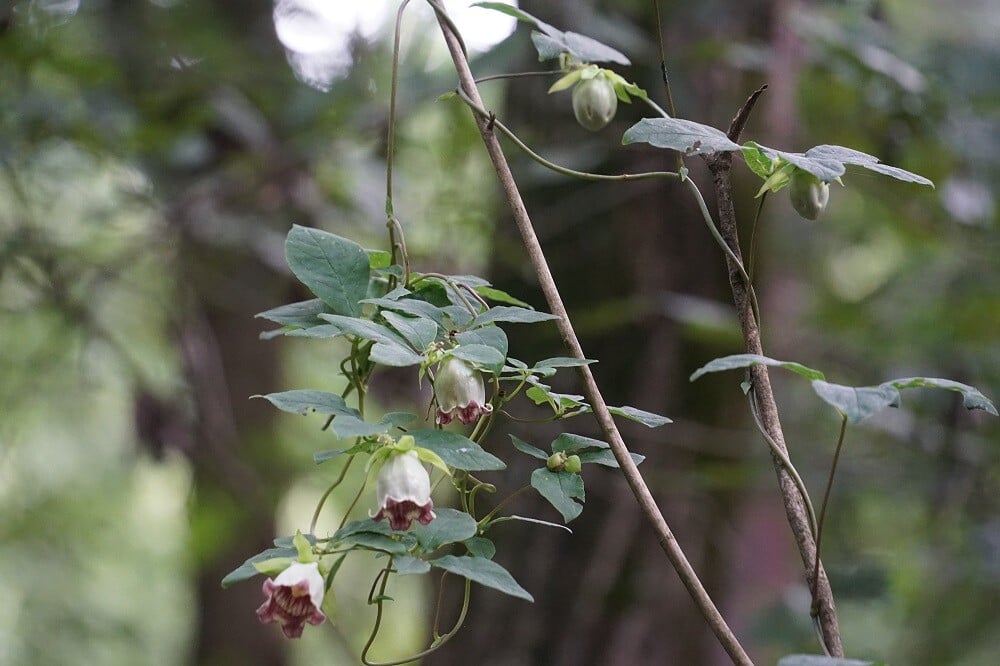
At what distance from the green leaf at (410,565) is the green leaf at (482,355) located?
0.38 ft

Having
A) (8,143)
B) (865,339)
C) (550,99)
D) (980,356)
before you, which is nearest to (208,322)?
(8,143)

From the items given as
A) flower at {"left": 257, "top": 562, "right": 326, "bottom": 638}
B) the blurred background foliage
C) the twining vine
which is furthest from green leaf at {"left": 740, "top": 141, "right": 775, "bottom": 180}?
the blurred background foliage

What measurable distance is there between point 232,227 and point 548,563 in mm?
1055

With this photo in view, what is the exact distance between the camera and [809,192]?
1.96 ft

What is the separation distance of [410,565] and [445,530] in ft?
0.13

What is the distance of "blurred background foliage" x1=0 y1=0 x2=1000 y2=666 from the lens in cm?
175

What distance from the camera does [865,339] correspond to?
8.35 feet

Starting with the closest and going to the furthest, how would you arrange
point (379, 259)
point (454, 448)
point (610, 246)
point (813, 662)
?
point (813, 662), point (454, 448), point (379, 259), point (610, 246)

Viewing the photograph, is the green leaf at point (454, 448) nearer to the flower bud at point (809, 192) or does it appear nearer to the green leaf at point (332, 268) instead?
the green leaf at point (332, 268)

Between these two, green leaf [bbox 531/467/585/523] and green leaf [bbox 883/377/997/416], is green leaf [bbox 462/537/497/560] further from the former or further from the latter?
green leaf [bbox 883/377/997/416]

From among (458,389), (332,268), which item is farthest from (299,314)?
(458,389)

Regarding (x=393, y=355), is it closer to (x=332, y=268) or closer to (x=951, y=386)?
(x=332, y=268)

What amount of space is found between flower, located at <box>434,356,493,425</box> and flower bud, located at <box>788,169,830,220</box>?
0.77 feet

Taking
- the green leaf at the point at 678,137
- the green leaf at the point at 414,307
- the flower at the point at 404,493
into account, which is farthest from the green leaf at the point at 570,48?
the flower at the point at 404,493
